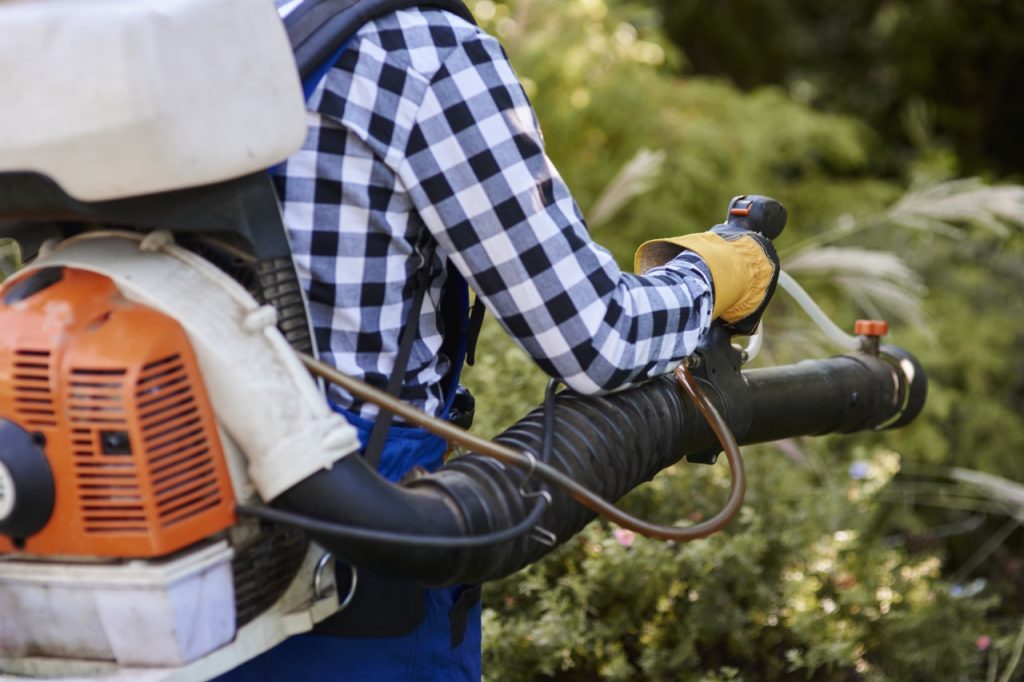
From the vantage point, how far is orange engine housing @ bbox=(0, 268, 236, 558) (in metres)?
1.23

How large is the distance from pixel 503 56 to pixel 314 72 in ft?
0.75

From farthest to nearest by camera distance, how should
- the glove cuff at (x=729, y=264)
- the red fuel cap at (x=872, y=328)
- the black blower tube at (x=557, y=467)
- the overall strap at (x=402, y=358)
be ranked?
1. the red fuel cap at (x=872, y=328)
2. the glove cuff at (x=729, y=264)
3. the overall strap at (x=402, y=358)
4. the black blower tube at (x=557, y=467)

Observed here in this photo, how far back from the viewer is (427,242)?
1.53 metres

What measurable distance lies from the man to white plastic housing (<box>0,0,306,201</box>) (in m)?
0.15

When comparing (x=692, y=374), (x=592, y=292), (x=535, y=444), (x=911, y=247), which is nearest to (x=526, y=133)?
(x=592, y=292)

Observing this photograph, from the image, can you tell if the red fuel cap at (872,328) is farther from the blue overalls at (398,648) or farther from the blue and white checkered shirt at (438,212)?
the blue overalls at (398,648)

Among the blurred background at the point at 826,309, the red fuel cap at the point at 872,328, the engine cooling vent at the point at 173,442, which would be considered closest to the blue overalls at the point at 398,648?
the engine cooling vent at the point at 173,442

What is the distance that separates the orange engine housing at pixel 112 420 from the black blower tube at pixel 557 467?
0.13m

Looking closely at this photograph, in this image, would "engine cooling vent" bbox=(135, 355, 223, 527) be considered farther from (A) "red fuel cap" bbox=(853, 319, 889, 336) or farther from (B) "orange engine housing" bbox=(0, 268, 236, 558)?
(A) "red fuel cap" bbox=(853, 319, 889, 336)

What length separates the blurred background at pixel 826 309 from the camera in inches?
101

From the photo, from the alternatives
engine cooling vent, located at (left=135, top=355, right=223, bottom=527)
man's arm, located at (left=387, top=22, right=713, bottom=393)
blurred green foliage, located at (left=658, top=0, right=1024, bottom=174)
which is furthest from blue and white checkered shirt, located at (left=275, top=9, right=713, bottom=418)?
blurred green foliage, located at (left=658, top=0, right=1024, bottom=174)

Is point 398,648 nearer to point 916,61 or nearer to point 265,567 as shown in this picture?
point 265,567

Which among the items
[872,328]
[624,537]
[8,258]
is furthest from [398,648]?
[8,258]

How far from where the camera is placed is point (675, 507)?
9.19ft
